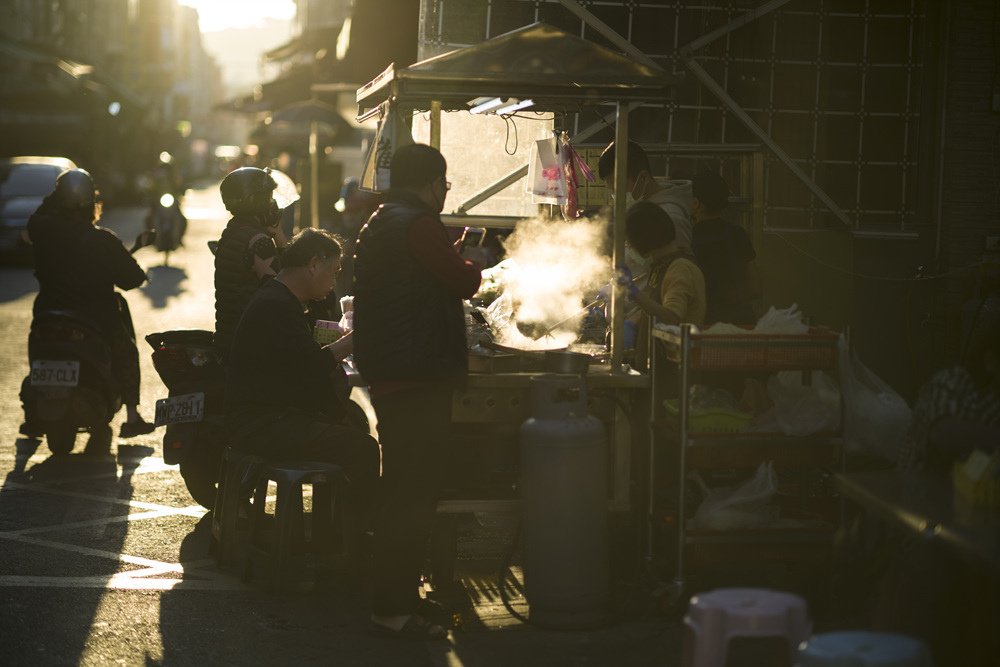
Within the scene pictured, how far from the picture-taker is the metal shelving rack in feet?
20.4

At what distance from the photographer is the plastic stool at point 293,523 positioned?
6.65 m

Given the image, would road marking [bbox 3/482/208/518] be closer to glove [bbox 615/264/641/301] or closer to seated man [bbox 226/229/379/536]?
seated man [bbox 226/229/379/536]

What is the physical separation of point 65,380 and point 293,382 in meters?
3.52

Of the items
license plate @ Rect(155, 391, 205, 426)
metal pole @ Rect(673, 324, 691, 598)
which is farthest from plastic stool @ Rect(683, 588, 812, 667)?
license plate @ Rect(155, 391, 205, 426)

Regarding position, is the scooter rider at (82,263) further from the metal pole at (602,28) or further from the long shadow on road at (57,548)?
the metal pole at (602,28)

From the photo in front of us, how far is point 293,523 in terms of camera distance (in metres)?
6.66

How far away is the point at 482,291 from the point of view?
8156 millimetres

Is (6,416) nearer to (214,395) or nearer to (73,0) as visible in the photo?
(214,395)

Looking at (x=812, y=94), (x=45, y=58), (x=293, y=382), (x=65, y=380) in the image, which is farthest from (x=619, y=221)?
(x=45, y=58)

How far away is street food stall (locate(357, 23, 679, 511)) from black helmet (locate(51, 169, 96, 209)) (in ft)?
13.4

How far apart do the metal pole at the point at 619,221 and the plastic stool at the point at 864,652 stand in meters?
3.04

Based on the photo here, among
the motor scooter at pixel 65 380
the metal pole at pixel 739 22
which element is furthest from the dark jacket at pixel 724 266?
the motor scooter at pixel 65 380

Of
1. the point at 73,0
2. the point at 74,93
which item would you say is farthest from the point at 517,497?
the point at 73,0

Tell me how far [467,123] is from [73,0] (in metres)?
54.2
